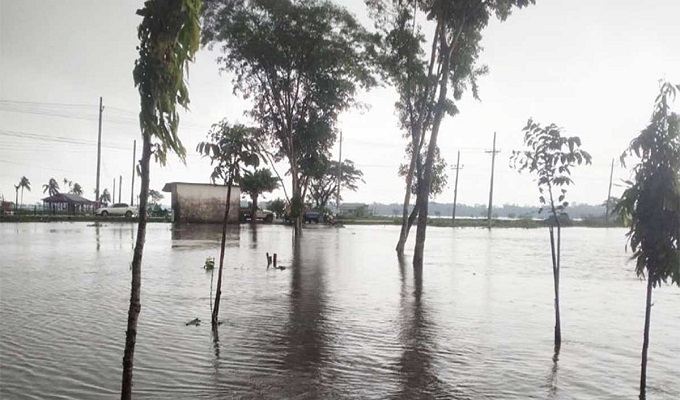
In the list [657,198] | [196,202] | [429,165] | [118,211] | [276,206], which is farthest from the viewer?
[276,206]

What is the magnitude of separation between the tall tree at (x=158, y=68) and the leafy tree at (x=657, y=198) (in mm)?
5088

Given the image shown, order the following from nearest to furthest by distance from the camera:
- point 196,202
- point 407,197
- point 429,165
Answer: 1. point 429,165
2. point 407,197
3. point 196,202

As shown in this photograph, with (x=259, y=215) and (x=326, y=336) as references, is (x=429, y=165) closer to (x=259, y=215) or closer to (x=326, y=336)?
(x=326, y=336)

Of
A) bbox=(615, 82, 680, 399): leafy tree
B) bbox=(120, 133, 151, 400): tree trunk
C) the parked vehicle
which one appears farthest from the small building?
bbox=(120, 133, 151, 400): tree trunk

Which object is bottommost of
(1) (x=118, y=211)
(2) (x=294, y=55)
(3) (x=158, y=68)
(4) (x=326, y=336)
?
(4) (x=326, y=336)

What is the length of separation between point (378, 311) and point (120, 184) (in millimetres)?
103352

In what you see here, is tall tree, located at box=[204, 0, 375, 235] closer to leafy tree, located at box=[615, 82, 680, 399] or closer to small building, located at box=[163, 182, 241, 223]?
small building, located at box=[163, 182, 241, 223]

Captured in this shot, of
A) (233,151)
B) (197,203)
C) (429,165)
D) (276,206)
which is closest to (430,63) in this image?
(429,165)

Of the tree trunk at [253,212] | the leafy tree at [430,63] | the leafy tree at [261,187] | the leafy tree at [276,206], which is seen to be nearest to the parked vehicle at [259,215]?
the tree trunk at [253,212]

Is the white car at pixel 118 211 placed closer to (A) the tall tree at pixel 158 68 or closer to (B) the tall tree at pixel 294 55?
(B) the tall tree at pixel 294 55

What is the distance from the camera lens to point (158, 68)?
438cm

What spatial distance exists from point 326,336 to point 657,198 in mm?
5079

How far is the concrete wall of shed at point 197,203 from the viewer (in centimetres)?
5169

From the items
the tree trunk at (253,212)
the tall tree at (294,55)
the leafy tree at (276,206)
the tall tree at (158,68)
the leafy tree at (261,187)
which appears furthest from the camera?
the leafy tree at (276,206)
